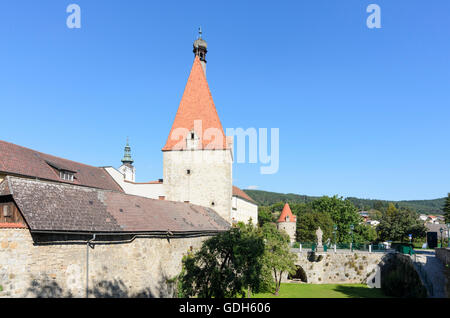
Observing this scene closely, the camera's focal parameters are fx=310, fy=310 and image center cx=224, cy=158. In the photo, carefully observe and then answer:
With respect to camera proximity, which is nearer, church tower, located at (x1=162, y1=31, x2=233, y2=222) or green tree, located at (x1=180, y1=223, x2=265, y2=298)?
green tree, located at (x1=180, y1=223, x2=265, y2=298)

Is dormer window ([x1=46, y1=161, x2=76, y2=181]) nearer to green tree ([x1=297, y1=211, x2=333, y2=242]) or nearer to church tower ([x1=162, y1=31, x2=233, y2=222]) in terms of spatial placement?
church tower ([x1=162, y1=31, x2=233, y2=222])

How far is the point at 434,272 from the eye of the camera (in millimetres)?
22000

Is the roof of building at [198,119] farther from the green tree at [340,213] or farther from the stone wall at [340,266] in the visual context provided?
the green tree at [340,213]

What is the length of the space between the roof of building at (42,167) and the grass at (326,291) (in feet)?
63.8

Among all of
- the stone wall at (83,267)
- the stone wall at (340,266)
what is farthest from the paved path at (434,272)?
the stone wall at (83,267)

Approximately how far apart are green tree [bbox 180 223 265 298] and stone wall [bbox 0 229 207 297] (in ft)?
6.57

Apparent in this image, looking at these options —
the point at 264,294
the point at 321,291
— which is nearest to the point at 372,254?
the point at 321,291

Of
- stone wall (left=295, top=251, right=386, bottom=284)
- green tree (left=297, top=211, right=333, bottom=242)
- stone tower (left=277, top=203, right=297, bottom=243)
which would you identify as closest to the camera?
stone wall (left=295, top=251, right=386, bottom=284)

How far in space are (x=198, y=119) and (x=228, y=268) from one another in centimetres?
2093

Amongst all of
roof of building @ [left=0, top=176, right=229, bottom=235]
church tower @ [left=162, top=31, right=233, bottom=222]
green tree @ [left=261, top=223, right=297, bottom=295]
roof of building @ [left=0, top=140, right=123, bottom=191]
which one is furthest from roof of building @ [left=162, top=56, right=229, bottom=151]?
roof of building @ [left=0, top=176, right=229, bottom=235]

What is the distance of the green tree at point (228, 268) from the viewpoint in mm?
14266

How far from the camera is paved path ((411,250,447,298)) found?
19.9 m

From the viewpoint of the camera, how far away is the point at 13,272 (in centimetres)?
1073
